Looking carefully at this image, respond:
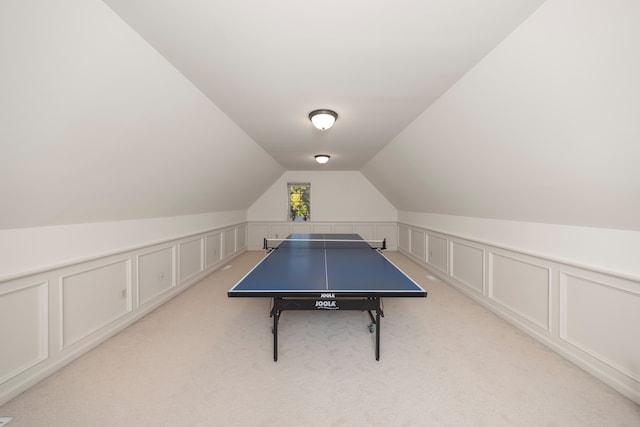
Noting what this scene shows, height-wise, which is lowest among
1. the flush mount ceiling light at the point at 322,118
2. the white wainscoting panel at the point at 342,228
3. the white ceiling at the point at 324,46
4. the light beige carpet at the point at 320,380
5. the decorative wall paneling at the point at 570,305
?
the light beige carpet at the point at 320,380

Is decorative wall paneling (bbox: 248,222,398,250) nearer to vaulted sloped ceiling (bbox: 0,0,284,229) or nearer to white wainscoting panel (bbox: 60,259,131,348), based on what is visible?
vaulted sloped ceiling (bbox: 0,0,284,229)

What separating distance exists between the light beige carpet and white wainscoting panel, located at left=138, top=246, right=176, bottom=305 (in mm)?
375

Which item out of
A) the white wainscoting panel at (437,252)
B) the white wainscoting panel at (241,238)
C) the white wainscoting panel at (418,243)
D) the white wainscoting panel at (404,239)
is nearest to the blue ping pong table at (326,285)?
the white wainscoting panel at (437,252)

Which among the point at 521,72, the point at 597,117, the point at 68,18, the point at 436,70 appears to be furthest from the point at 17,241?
the point at 597,117

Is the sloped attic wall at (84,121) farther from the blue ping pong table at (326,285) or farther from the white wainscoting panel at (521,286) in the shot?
the white wainscoting panel at (521,286)

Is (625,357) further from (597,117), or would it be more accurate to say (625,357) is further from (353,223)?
(353,223)

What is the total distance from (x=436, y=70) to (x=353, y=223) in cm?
547

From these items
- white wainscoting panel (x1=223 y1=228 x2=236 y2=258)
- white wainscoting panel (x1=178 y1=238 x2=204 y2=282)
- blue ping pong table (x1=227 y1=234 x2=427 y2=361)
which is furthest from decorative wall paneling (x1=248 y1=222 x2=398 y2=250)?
blue ping pong table (x1=227 y1=234 x2=427 y2=361)

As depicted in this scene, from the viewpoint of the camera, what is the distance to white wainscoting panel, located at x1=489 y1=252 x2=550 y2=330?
245cm

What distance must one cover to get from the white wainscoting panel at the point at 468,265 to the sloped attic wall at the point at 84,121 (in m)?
3.79

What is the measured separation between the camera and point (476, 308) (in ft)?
10.7

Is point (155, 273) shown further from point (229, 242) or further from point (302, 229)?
point (302, 229)

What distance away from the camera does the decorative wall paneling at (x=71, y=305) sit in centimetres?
176

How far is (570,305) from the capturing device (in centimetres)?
220
